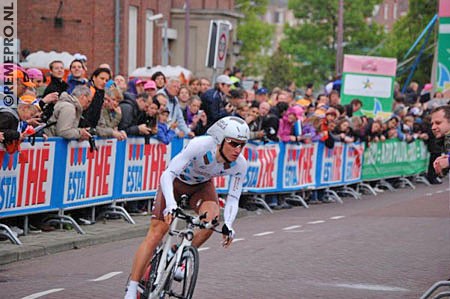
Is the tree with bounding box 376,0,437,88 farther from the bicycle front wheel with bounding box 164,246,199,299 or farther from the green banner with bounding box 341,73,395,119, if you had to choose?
the bicycle front wheel with bounding box 164,246,199,299

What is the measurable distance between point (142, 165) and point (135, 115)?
0.75m

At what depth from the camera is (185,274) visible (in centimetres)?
924

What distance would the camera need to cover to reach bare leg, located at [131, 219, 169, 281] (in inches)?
375

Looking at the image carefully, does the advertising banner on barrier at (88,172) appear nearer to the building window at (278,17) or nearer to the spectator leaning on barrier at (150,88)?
the spectator leaning on barrier at (150,88)

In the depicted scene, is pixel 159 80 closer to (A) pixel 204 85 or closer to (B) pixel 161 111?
(B) pixel 161 111

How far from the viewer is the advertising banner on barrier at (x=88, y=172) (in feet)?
50.5

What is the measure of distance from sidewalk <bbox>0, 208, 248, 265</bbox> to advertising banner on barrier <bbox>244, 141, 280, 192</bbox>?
10.8 feet

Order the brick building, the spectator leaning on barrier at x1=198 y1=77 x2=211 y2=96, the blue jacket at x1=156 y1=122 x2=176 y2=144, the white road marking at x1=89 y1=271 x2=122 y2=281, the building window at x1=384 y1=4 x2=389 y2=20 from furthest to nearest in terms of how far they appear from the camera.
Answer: the building window at x1=384 y1=4 x2=389 y2=20, the brick building, the spectator leaning on barrier at x1=198 y1=77 x2=211 y2=96, the blue jacket at x1=156 y1=122 x2=176 y2=144, the white road marking at x1=89 y1=271 x2=122 y2=281

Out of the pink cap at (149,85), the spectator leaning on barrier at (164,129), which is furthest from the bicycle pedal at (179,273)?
the pink cap at (149,85)

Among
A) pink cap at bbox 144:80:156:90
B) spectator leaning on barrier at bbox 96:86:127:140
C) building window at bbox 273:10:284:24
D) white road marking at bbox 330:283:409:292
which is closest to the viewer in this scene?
white road marking at bbox 330:283:409:292

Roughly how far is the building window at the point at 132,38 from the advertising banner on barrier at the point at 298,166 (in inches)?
1013

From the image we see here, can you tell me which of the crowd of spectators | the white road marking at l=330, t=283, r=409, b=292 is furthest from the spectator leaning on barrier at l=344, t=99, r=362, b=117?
the white road marking at l=330, t=283, r=409, b=292

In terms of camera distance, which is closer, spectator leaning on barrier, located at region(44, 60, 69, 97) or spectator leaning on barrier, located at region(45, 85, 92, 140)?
spectator leaning on barrier, located at region(45, 85, 92, 140)

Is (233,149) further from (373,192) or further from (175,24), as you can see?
(175,24)
